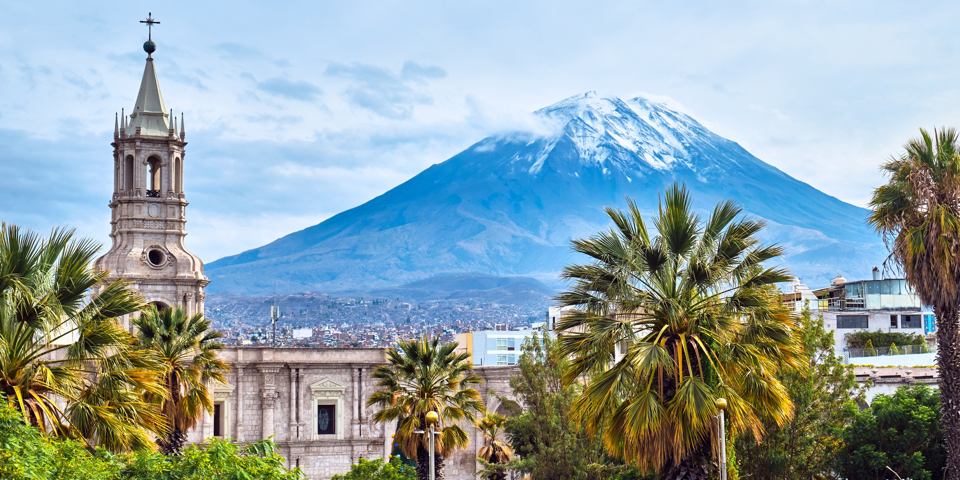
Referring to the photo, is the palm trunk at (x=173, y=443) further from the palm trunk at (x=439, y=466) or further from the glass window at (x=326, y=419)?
the glass window at (x=326, y=419)

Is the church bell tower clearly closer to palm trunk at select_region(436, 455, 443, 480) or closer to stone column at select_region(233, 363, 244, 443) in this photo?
stone column at select_region(233, 363, 244, 443)

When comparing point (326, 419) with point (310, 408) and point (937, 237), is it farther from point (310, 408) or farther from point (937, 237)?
point (937, 237)

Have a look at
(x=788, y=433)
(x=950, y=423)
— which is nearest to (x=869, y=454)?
(x=788, y=433)

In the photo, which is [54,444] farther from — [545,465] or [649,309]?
[545,465]

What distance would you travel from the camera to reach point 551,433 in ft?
126

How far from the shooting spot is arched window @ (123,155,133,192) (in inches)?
2050

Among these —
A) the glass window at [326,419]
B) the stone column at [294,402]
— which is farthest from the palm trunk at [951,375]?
the stone column at [294,402]

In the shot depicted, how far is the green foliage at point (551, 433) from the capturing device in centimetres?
3678

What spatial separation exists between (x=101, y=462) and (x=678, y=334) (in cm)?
952

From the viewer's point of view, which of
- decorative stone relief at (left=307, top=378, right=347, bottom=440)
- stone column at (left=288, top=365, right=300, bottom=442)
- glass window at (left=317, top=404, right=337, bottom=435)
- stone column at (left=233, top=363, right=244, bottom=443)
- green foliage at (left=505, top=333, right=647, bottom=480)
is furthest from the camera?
glass window at (left=317, top=404, right=337, bottom=435)

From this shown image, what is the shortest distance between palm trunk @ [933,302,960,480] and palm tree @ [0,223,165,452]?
14997mm

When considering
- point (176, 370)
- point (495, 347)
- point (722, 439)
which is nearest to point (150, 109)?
point (176, 370)

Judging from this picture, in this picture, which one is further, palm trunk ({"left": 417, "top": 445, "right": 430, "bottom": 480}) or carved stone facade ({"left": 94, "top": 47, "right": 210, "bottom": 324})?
carved stone facade ({"left": 94, "top": 47, "right": 210, "bottom": 324})

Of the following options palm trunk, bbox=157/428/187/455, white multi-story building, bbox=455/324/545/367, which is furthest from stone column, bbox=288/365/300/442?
white multi-story building, bbox=455/324/545/367
